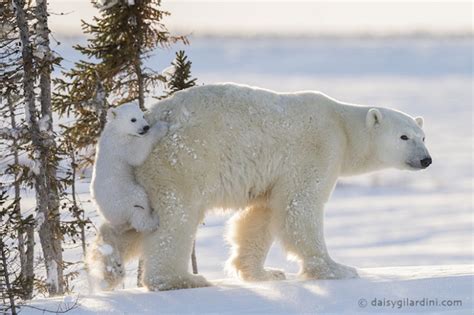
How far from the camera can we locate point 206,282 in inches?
329

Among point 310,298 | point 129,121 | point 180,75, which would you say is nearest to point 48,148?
point 129,121

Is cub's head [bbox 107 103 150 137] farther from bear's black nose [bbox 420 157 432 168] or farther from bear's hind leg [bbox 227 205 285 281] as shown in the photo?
bear's black nose [bbox 420 157 432 168]

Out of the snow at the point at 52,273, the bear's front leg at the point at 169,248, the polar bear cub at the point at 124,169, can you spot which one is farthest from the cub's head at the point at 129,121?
the snow at the point at 52,273

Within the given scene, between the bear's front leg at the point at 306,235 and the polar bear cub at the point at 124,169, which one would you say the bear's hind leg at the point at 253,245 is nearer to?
the bear's front leg at the point at 306,235

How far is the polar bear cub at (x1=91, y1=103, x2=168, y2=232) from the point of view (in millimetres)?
8133

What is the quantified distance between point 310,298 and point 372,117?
2.59 m

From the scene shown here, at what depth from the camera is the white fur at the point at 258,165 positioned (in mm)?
8312

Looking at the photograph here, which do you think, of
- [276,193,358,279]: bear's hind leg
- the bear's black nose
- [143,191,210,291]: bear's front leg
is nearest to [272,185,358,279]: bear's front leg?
[276,193,358,279]: bear's hind leg

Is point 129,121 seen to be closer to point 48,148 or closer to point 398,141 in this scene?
point 48,148

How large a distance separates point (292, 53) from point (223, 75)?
25630mm

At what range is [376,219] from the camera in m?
20.5

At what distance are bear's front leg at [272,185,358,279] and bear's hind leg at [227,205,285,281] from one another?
1.72 feet

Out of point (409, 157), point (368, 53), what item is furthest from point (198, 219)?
point (368, 53)

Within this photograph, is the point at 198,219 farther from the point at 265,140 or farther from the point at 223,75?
the point at 223,75
